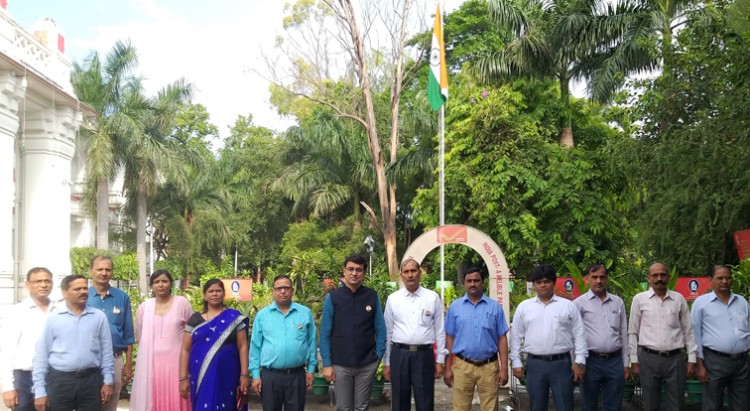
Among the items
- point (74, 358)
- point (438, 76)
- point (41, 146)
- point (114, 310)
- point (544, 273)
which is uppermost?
point (438, 76)

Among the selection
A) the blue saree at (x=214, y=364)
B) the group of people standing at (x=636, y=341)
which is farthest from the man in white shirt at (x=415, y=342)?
the blue saree at (x=214, y=364)

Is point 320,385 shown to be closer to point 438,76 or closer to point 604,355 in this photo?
point 604,355

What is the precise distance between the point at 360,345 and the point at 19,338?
2627 mm

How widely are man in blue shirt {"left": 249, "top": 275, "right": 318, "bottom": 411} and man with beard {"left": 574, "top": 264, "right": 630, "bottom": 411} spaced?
2.35m

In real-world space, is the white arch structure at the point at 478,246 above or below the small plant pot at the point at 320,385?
above

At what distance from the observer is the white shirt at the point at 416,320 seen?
6145 millimetres

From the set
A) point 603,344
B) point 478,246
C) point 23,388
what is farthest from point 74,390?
point 478,246

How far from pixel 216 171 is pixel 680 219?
96.6 feet

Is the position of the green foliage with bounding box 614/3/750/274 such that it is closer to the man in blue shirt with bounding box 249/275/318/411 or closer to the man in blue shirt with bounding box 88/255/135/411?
the man in blue shirt with bounding box 249/275/318/411

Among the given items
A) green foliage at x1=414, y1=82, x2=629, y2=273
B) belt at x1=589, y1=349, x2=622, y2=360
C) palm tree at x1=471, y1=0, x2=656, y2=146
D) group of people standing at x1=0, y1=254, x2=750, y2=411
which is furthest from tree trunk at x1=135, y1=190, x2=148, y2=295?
belt at x1=589, y1=349, x2=622, y2=360

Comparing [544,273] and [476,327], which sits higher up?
[544,273]

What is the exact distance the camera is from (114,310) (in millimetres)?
6305

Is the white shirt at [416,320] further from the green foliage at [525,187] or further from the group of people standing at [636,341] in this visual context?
the green foliage at [525,187]

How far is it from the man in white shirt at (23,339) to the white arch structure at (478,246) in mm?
6169
